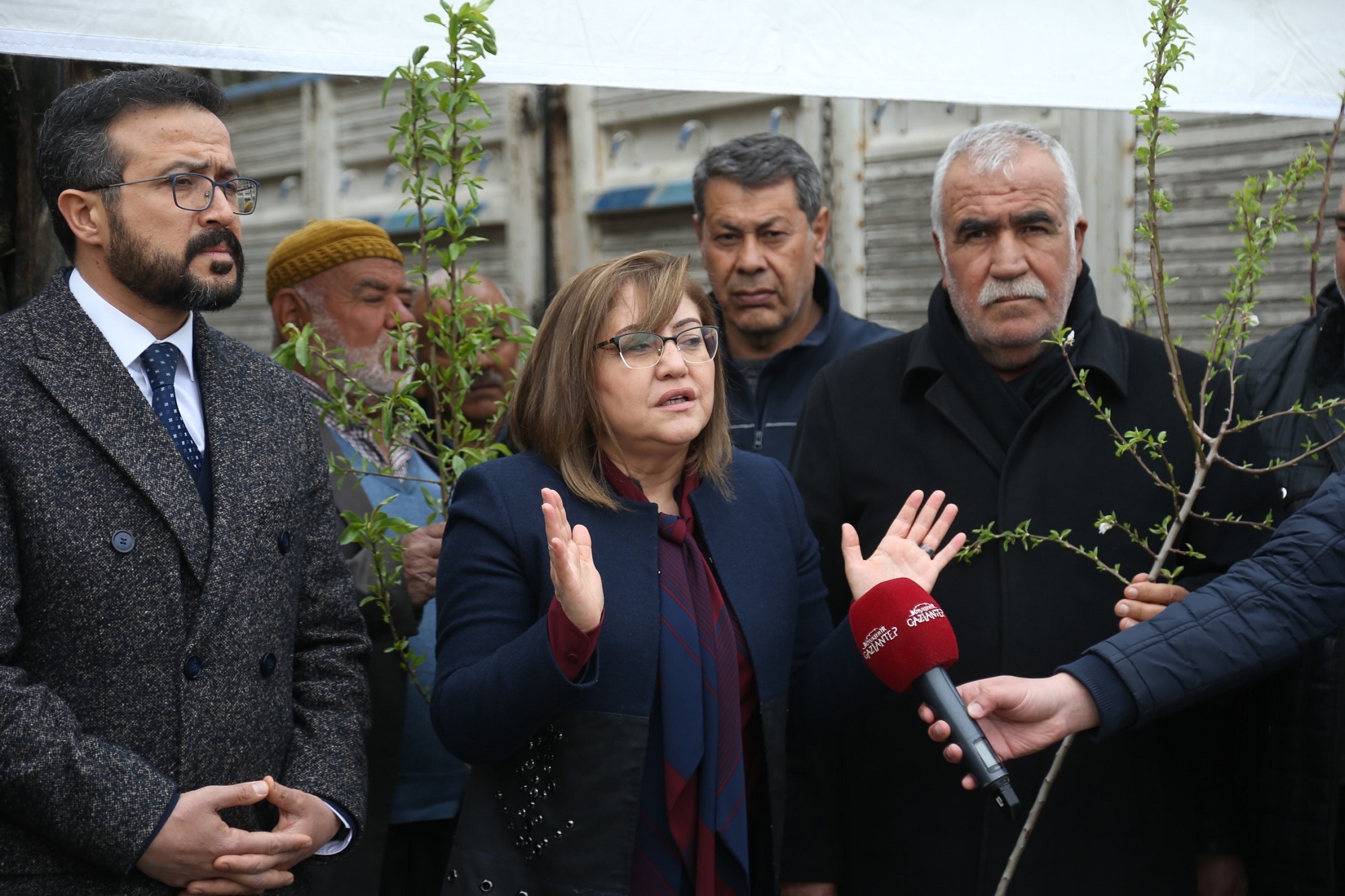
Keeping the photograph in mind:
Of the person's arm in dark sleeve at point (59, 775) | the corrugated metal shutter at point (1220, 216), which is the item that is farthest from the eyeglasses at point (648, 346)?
the corrugated metal shutter at point (1220, 216)

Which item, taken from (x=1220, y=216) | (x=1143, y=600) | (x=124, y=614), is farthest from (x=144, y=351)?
(x=1220, y=216)

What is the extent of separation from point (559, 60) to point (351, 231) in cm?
133

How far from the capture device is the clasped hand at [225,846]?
191 cm

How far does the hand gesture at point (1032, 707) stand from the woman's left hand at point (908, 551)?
0.20 meters

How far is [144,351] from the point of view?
213cm

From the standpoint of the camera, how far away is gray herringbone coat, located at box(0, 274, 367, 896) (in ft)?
6.08

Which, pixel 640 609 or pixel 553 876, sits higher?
pixel 640 609

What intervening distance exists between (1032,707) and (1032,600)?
435 mm

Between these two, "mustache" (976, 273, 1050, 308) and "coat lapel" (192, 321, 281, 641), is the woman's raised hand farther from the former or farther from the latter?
"mustache" (976, 273, 1050, 308)

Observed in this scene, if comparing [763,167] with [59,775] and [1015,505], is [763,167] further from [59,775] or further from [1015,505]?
[59,775]

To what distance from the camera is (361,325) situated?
3.67m

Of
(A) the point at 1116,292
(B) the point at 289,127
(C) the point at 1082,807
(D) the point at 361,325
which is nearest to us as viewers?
(C) the point at 1082,807

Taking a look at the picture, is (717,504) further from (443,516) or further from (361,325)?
(361,325)

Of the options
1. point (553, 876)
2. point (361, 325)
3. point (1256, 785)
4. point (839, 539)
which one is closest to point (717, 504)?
point (839, 539)
